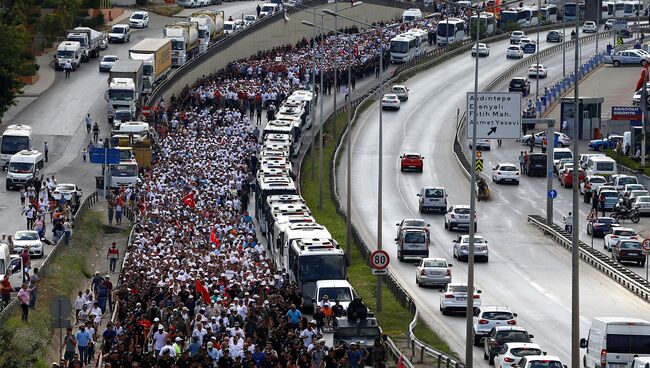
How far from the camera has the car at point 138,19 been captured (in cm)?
13650

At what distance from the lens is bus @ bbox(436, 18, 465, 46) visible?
142 meters

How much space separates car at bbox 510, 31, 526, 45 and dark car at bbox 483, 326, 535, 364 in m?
97.7

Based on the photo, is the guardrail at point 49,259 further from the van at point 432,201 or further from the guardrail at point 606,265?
the guardrail at point 606,265

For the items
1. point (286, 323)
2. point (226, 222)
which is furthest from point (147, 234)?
point (286, 323)

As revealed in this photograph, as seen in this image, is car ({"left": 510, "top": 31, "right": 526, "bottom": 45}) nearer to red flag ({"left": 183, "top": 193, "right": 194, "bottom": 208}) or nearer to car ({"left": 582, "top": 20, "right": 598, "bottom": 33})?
car ({"left": 582, "top": 20, "right": 598, "bottom": 33})

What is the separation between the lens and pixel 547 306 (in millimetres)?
61062

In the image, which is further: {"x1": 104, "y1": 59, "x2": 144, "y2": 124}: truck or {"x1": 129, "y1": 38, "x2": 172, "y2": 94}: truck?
{"x1": 129, "y1": 38, "x2": 172, "y2": 94}: truck

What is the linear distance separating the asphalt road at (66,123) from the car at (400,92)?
1748 cm

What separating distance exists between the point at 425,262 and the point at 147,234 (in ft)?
31.9

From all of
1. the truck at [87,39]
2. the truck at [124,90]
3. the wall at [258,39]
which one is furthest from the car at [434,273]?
the truck at [87,39]

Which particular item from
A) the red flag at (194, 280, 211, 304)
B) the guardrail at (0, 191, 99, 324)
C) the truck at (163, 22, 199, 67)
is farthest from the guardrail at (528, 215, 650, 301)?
the truck at (163, 22, 199, 67)

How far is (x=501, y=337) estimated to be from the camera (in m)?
49.3

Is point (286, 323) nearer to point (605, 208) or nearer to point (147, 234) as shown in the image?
point (147, 234)

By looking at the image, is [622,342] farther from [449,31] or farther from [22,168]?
[449,31]
